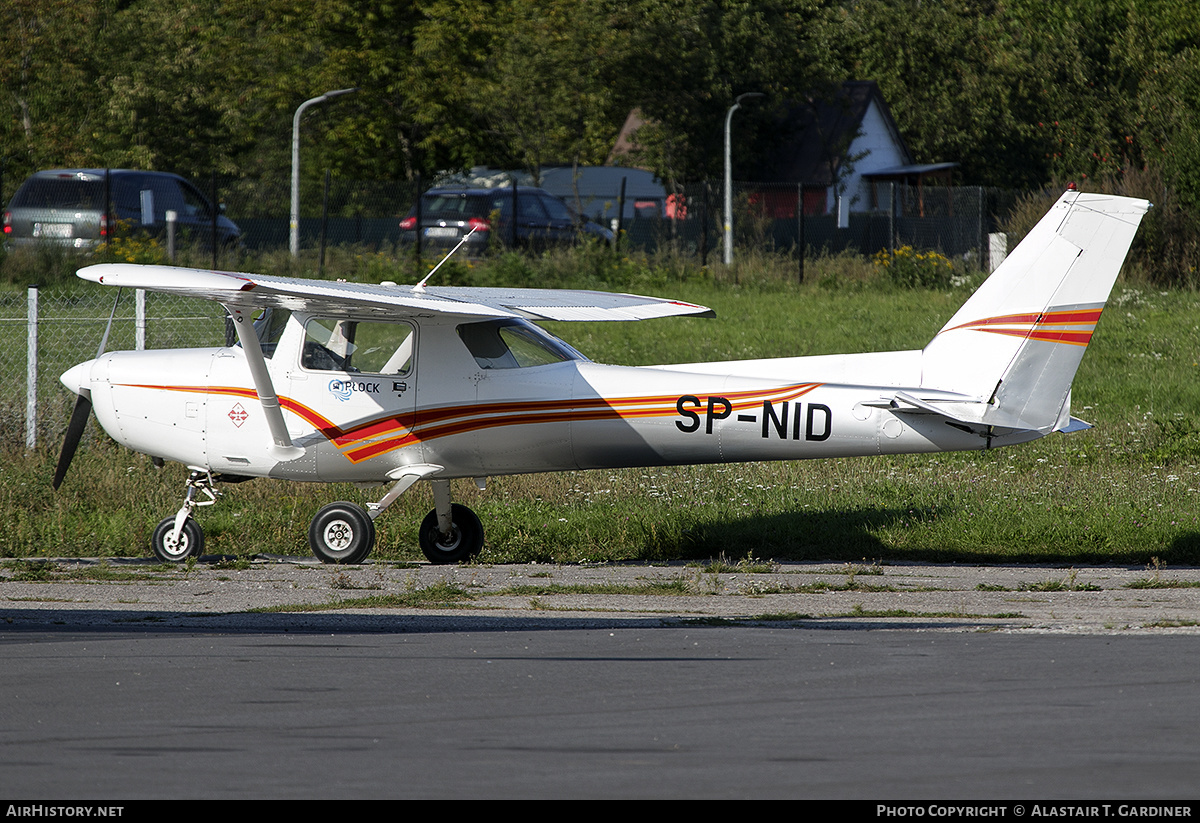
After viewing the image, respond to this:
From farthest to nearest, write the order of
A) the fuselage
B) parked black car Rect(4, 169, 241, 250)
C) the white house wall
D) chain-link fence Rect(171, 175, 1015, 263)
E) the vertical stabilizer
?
the white house wall, chain-link fence Rect(171, 175, 1015, 263), parked black car Rect(4, 169, 241, 250), the fuselage, the vertical stabilizer

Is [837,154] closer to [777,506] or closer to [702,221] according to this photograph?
[702,221]

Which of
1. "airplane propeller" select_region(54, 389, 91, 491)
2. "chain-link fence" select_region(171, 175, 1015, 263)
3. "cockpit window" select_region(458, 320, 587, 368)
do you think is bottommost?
"airplane propeller" select_region(54, 389, 91, 491)

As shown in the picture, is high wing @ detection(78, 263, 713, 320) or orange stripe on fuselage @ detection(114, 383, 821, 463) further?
orange stripe on fuselage @ detection(114, 383, 821, 463)

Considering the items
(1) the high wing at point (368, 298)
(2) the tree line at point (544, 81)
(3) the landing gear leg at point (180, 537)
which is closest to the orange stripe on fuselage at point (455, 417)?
(1) the high wing at point (368, 298)

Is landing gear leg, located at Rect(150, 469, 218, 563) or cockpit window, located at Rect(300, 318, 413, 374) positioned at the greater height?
cockpit window, located at Rect(300, 318, 413, 374)

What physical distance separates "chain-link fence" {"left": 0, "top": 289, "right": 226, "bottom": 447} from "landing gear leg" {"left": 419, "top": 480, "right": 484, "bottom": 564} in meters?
3.71

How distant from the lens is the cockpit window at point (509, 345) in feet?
35.2

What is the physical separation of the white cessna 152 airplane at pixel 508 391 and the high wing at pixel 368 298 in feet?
0.09

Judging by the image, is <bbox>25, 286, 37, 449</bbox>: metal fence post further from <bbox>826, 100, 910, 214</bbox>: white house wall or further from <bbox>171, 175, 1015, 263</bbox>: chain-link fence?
<bbox>826, 100, 910, 214</bbox>: white house wall

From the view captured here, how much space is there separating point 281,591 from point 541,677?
141 inches

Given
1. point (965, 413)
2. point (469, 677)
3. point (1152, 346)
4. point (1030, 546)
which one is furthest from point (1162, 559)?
point (1152, 346)

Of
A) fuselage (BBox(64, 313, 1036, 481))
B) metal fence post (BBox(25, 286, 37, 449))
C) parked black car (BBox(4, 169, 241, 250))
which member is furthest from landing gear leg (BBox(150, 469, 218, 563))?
parked black car (BBox(4, 169, 241, 250))

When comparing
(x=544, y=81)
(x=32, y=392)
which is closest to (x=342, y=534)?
(x=32, y=392)

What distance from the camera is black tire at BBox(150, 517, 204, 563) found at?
1087 centimetres
